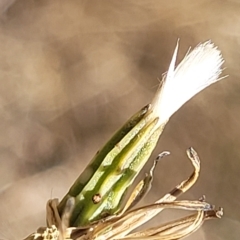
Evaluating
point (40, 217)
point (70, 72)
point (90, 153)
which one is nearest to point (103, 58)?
point (70, 72)

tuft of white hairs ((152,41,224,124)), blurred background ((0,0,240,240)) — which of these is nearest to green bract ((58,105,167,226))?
tuft of white hairs ((152,41,224,124))

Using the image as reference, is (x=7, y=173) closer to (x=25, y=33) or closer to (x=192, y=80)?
(x=25, y=33)

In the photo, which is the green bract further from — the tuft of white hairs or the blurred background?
the blurred background

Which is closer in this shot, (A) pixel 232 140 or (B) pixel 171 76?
(B) pixel 171 76

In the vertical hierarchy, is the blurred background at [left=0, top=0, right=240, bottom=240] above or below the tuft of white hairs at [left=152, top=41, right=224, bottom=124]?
above

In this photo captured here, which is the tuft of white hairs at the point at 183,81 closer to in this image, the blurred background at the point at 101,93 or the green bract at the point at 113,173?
the green bract at the point at 113,173

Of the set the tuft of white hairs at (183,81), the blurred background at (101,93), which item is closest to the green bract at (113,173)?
the tuft of white hairs at (183,81)

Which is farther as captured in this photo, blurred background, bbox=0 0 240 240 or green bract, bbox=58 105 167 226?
blurred background, bbox=0 0 240 240
